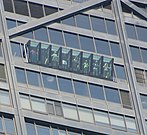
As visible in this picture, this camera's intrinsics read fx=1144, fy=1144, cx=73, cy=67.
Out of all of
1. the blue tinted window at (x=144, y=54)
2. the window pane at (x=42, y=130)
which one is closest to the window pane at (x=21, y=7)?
the blue tinted window at (x=144, y=54)

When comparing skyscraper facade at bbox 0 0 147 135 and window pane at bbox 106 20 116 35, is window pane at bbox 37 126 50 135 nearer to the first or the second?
skyscraper facade at bbox 0 0 147 135

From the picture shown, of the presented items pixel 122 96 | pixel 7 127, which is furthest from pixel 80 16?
pixel 7 127

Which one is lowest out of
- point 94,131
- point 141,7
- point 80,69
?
point 94,131

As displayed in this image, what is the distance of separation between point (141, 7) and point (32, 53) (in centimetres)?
1305

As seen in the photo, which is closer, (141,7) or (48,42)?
(48,42)

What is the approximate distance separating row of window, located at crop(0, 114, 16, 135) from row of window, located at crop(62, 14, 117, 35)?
12181 mm

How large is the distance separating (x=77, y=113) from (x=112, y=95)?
4.21m

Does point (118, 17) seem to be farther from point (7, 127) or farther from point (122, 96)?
point (7, 127)

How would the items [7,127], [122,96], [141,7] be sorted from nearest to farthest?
[7,127] → [122,96] → [141,7]

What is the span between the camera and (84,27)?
100m

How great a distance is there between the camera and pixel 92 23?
101m

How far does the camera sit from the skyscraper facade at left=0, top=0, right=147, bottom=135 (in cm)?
9306

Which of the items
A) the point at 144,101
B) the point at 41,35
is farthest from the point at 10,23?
the point at 144,101

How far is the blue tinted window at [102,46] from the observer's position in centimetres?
9950
